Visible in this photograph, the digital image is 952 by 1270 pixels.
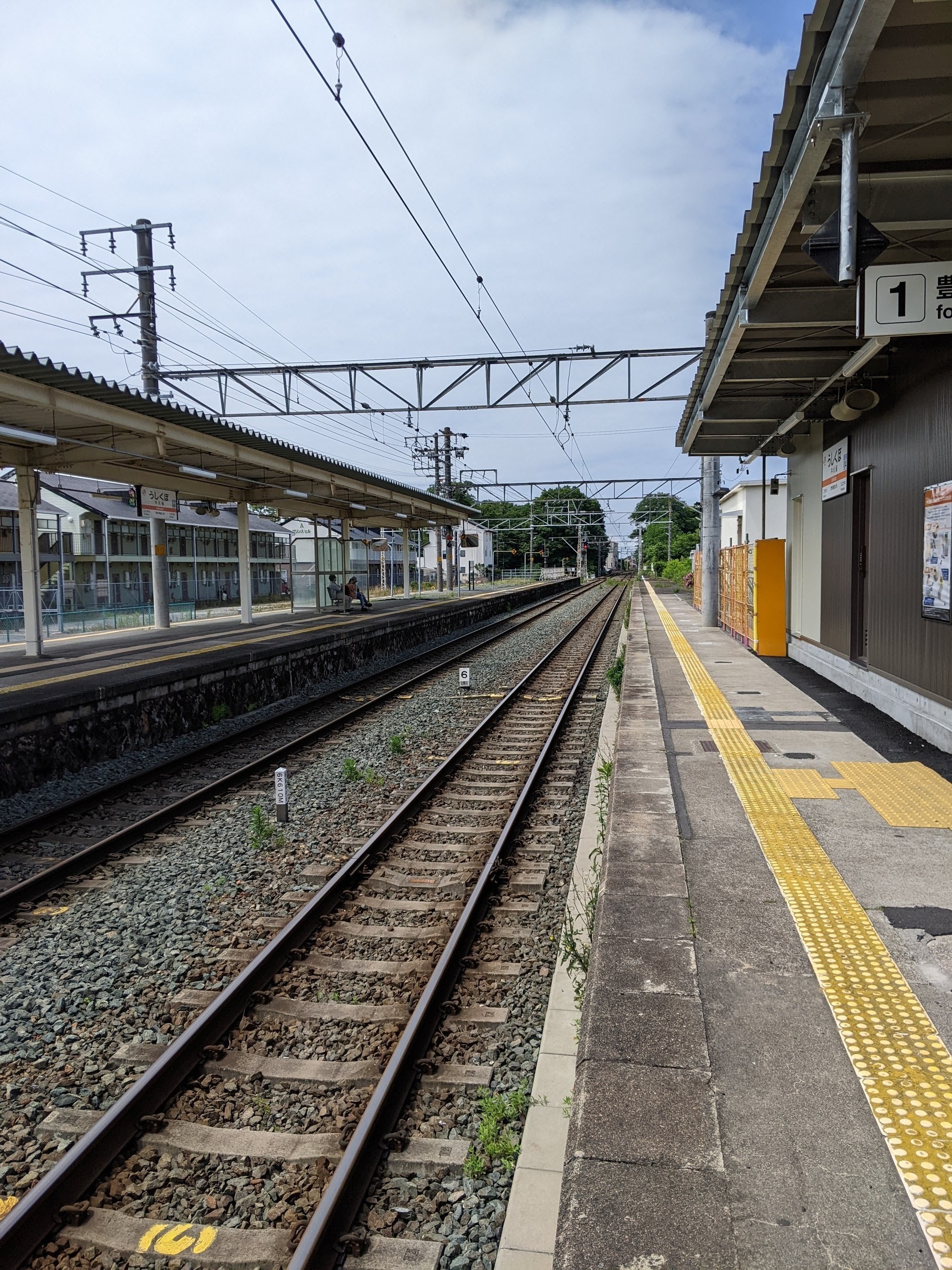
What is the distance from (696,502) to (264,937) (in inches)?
2223

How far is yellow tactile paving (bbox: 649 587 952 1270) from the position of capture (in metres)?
2.59

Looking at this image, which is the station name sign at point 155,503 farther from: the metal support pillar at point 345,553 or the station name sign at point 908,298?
the station name sign at point 908,298

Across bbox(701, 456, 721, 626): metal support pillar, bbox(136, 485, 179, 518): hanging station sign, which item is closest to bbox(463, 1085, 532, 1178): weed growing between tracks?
bbox(136, 485, 179, 518): hanging station sign

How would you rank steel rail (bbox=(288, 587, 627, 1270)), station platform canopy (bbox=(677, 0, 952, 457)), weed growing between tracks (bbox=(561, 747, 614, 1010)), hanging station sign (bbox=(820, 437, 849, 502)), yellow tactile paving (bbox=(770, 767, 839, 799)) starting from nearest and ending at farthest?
1. steel rail (bbox=(288, 587, 627, 1270))
2. station platform canopy (bbox=(677, 0, 952, 457))
3. weed growing between tracks (bbox=(561, 747, 614, 1010))
4. yellow tactile paving (bbox=(770, 767, 839, 799))
5. hanging station sign (bbox=(820, 437, 849, 502))

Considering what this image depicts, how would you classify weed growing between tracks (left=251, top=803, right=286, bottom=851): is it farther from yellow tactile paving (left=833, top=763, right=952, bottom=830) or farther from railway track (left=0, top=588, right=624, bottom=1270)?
yellow tactile paving (left=833, top=763, right=952, bottom=830)

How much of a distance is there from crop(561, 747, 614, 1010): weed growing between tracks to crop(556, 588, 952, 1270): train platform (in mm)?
201

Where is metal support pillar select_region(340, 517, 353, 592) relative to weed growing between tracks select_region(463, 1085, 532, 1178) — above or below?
above

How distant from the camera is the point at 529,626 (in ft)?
96.3

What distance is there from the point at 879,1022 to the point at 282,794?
502cm

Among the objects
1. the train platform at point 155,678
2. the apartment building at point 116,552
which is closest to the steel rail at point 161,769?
the train platform at point 155,678

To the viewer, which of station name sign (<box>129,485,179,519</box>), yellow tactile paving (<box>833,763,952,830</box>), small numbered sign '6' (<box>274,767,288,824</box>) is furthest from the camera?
station name sign (<box>129,485,179,519</box>)

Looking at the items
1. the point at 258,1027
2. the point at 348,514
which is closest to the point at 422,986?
the point at 258,1027

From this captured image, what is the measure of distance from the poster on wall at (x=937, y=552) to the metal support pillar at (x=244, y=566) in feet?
57.6

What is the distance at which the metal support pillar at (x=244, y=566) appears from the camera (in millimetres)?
22703
